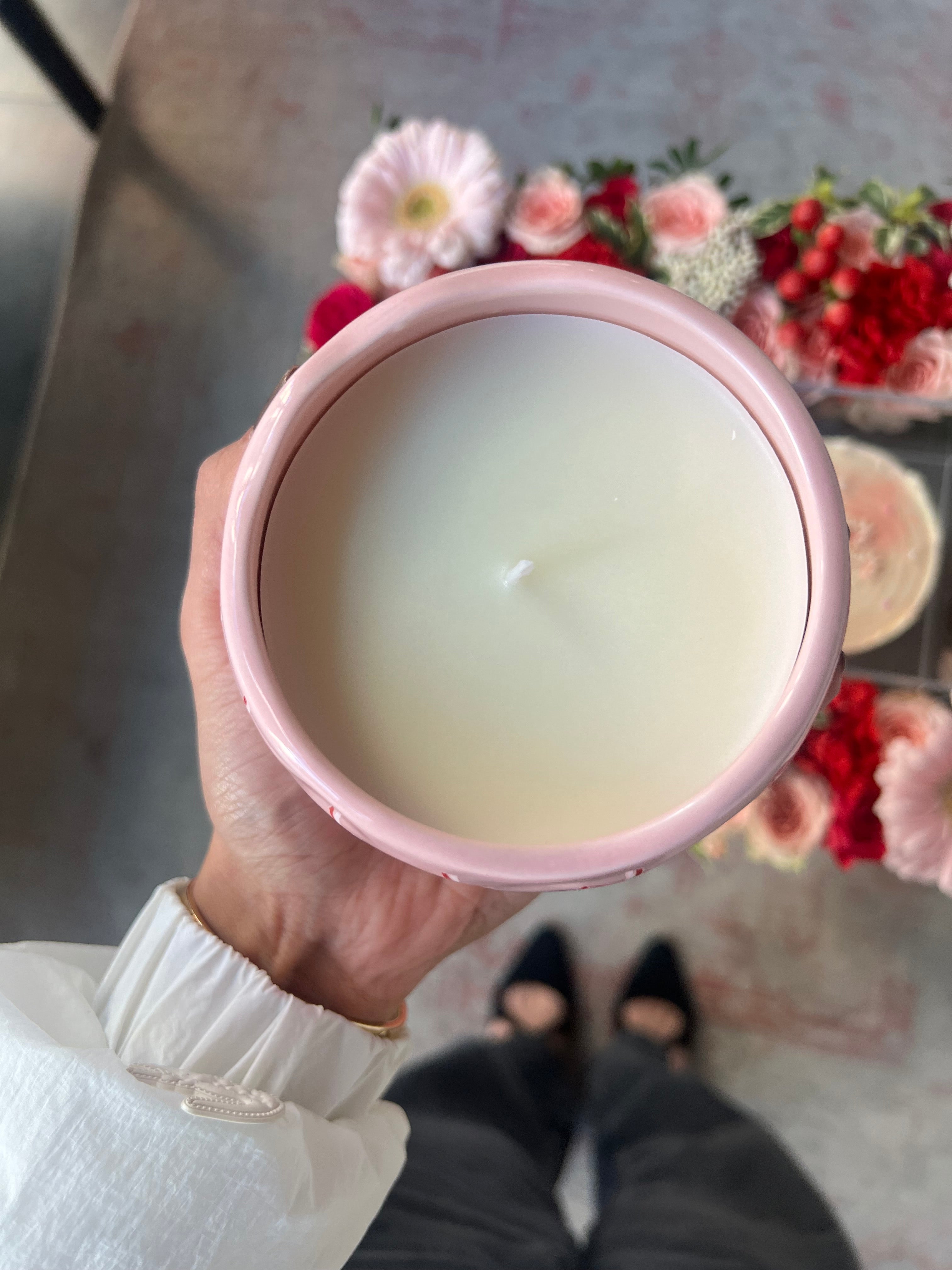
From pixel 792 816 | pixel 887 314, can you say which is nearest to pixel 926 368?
pixel 887 314

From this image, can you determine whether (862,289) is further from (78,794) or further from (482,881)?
(78,794)

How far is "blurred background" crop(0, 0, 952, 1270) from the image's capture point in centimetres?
115

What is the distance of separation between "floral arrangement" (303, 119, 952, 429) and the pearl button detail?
51 cm

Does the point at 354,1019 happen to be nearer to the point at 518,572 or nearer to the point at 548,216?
the point at 518,572

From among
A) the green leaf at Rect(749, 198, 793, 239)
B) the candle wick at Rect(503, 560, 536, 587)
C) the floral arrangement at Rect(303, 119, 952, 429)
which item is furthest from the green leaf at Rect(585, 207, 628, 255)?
the candle wick at Rect(503, 560, 536, 587)

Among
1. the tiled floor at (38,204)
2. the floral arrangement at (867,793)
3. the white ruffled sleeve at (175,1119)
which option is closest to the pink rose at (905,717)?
the floral arrangement at (867,793)

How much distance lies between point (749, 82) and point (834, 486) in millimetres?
1192

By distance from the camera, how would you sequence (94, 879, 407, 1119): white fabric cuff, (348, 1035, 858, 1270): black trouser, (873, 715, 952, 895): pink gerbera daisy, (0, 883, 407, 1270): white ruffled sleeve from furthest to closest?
(348, 1035, 858, 1270): black trouser < (873, 715, 952, 895): pink gerbera daisy < (94, 879, 407, 1119): white fabric cuff < (0, 883, 407, 1270): white ruffled sleeve

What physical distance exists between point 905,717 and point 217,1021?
57 cm

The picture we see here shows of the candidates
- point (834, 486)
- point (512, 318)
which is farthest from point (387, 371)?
point (834, 486)

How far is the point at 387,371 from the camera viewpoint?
0.34 m

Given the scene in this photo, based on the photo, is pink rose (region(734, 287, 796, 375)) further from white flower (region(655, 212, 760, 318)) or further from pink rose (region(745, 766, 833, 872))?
pink rose (region(745, 766, 833, 872))

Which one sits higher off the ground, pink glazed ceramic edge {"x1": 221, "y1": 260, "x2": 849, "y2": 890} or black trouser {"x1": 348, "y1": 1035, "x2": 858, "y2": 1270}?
pink glazed ceramic edge {"x1": 221, "y1": 260, "x2": 849, "y2": 890}

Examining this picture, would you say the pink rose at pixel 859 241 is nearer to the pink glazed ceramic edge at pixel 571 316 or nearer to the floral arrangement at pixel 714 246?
the floral arrangement at pixel 714 246
